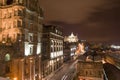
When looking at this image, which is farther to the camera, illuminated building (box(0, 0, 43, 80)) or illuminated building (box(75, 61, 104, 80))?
illuminated building (box(75, 61, 104, 80))

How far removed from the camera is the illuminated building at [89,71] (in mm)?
52656

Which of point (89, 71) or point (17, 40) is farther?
point (89, 71)

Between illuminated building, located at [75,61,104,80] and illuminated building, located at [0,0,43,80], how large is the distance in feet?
54.8

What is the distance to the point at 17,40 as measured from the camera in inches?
2061

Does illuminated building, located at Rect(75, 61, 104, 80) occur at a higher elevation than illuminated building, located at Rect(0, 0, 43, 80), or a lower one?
lower

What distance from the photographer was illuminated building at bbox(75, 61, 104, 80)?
173 ft

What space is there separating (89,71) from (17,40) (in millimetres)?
24322

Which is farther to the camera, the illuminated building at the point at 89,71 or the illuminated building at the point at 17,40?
the illuminated building at the point at 89,71

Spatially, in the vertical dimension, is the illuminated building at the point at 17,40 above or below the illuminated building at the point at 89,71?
above

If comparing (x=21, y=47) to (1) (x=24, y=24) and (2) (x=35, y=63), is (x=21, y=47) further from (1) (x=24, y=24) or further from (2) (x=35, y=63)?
(2) (x=35, y=63)

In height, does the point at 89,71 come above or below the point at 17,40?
below

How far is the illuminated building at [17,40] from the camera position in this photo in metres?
50.4

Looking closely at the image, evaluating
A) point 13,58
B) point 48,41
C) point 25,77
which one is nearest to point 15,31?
point 13,58

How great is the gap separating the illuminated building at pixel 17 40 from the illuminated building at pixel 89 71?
1671 cm
